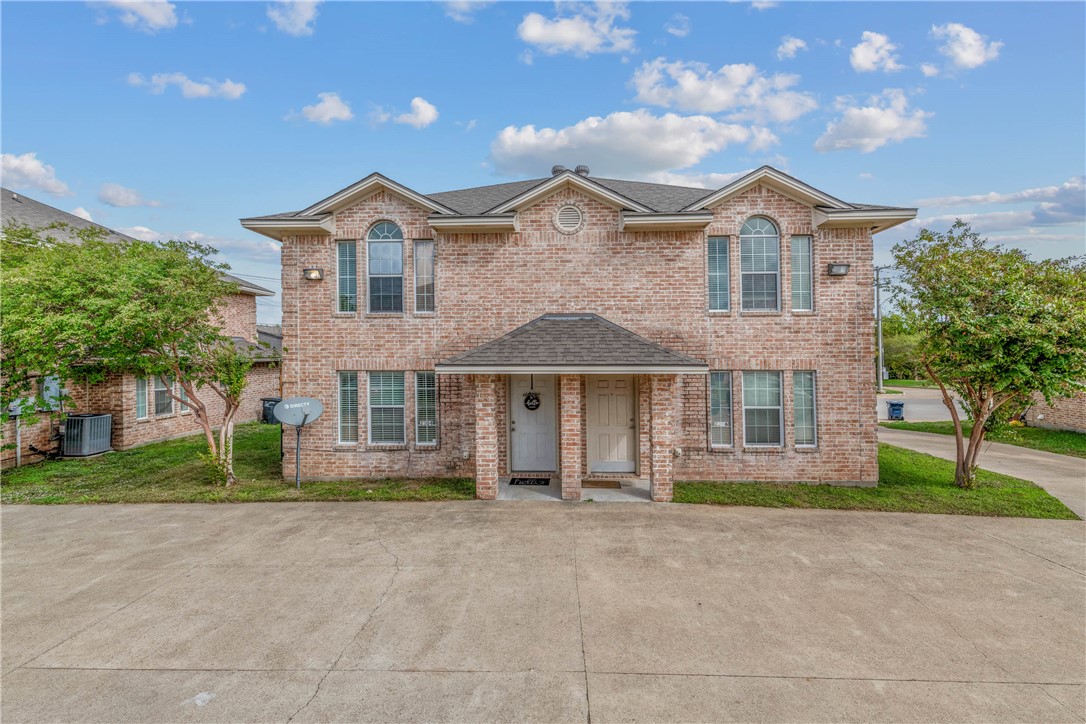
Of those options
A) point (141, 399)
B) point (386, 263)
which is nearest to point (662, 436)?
point (386, 263)

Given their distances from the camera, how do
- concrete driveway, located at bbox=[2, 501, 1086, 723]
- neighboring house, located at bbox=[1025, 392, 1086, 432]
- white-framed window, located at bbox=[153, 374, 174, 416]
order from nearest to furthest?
1. concrete driveway, located at bbox=[2, 501, 1086, 723]
2. white-framed window, located at bbox=[153, 374, 174, 416]
3. neighboring house, located at bbox=[1025, 392, 1086, 432]

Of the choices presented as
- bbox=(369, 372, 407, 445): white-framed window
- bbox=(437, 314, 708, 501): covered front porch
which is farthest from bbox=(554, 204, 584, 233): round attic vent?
bbox=(369, 372, 407, 445): white-framed window

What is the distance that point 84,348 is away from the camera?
30.1 ft

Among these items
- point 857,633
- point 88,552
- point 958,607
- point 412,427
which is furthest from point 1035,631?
point 88,552

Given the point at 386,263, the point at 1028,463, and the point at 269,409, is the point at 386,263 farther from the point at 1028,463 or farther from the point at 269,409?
the point at 1028,463

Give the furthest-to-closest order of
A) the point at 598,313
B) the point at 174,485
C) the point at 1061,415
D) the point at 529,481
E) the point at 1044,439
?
the point at 1061,415
the point at 1044,439
the point at 598,313
the point at 529,481
the point at 174,485

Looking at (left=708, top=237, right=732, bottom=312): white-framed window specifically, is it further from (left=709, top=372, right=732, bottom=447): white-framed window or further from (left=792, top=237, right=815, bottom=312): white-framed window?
(left=709, top=372, right=732, bottom=447): white-framed window

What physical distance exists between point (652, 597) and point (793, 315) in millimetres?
7041

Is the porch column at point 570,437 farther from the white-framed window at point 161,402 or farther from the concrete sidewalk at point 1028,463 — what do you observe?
the white-framed window at point 161,402

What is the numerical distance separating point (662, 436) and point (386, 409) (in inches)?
231

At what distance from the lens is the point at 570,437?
351 inches

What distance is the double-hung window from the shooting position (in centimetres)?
1018

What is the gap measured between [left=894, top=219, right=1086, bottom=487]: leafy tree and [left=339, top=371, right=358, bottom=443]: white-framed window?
11608mm

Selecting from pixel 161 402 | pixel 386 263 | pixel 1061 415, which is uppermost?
pixel 386 263
